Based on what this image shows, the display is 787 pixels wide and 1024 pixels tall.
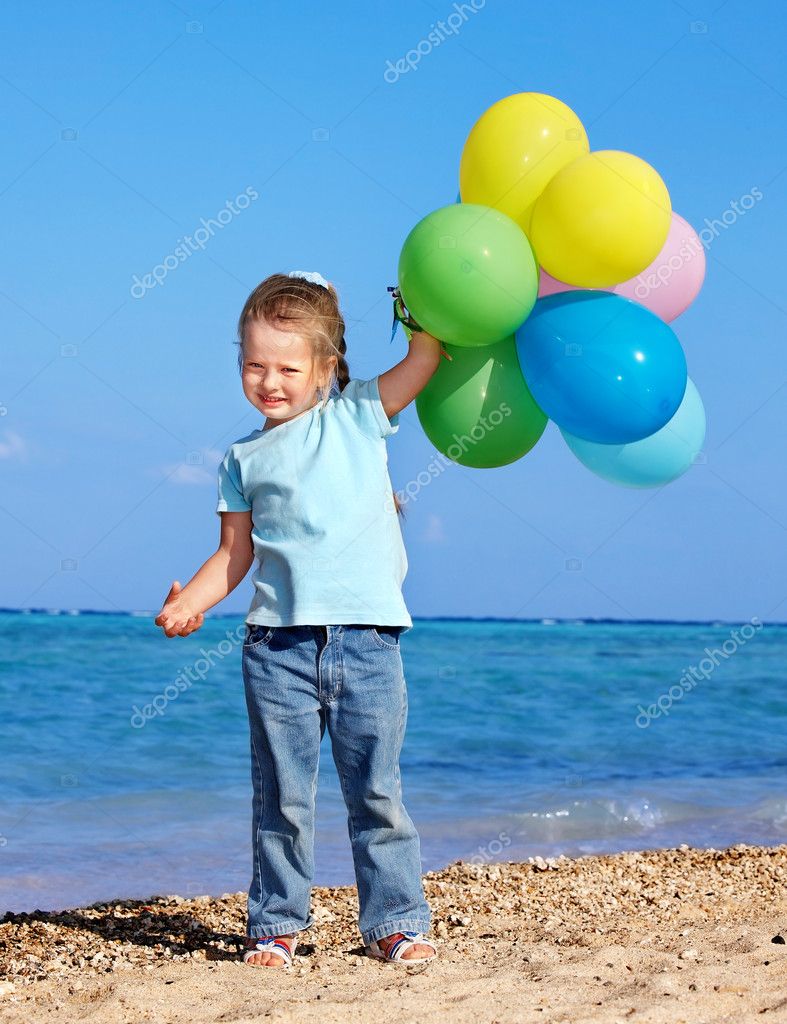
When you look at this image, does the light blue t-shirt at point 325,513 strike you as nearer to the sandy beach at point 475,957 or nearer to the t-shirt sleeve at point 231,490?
the t-shirt sleeve at point 231,490

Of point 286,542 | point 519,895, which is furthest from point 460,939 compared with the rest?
point 286,542

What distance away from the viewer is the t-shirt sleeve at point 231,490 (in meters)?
2.98

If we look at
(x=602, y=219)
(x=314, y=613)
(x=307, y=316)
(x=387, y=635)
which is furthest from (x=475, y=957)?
(x=602, y=219)

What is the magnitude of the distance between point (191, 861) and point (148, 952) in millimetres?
1854

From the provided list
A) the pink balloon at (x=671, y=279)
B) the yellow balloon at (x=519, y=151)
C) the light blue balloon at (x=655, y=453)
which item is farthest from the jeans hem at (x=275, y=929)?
the yellow balloon at (x=519, y=151)

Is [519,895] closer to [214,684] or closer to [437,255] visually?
[437,255]

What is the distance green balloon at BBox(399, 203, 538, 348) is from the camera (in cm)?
275

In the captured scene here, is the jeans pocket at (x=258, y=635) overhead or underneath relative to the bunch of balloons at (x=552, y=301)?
underneath

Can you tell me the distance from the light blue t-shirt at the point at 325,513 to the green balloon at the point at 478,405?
16 centimetres

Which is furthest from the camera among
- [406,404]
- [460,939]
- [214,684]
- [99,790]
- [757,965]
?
[214,684]

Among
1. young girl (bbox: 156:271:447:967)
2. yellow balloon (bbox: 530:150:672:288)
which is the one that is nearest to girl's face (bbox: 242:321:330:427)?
young girl (bbox: 156:271:447:967)

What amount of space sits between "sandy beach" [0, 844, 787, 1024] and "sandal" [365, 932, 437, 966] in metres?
0.04

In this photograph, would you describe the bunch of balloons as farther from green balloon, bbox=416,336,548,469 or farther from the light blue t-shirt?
the light blue t-shirt

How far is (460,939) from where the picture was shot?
3.22 meters
